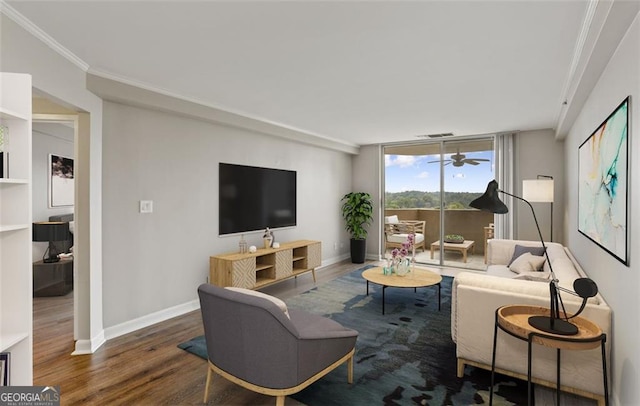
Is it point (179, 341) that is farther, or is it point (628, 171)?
point (179, 341)

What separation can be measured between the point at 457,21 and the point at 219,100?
2649mm

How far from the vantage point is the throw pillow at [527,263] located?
3.76 m

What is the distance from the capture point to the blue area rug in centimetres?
223

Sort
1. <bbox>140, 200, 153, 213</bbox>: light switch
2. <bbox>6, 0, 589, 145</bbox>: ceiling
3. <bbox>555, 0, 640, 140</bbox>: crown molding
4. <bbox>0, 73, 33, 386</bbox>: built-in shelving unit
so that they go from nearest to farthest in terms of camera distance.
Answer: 1. <bbox>0, 73, 33, 386</bbox>: built-in shelving unit
2. <bbox>555, 0, 640, 140</bbox>: crown molding
3. <bbox>6, 0, 589, 145</bbox>: ceiling
4. <bbox>140, 200, 153, 213</bbox>: light switch

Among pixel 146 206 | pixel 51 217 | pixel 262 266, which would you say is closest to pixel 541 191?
pixel 262 266

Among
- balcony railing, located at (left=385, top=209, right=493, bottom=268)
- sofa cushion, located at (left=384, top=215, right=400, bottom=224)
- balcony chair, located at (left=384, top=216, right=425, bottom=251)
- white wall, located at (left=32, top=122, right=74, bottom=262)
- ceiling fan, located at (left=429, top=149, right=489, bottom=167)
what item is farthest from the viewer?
sofa cushion, located at (left=384, top=215, right=400, bottom=224)

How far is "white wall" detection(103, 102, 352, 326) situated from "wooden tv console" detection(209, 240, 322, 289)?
28cm

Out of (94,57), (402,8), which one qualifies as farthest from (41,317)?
(402,8)

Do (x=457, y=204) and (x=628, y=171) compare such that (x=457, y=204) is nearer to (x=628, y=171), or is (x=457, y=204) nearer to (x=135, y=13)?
(x=628, y=171)

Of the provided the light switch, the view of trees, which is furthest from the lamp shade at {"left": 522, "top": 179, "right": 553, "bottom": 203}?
the light switch

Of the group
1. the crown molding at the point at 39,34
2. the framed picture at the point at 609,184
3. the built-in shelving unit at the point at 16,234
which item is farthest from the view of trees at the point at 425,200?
the built-in shelving unit at the point at 16,234

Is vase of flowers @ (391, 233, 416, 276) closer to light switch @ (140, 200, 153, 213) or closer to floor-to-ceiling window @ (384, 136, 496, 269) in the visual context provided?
floor-to-ceiling window @ (384, 136, 496, 269)

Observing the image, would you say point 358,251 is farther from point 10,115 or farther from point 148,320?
point 10,115

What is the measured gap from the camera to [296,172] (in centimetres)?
563
